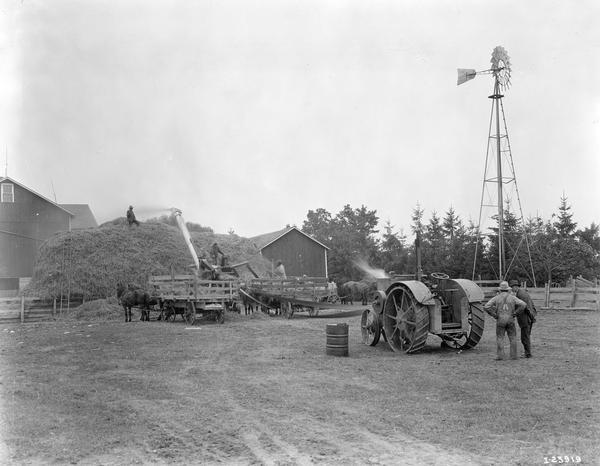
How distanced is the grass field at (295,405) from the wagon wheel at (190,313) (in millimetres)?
6203

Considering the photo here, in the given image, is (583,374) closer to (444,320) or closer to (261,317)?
(444,320)

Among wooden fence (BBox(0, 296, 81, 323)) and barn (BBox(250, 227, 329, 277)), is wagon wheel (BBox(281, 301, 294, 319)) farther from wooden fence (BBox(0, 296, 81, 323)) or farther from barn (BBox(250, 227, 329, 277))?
barn (BBox(250, 227, 329, 277))

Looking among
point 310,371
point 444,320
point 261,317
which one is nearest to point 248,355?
point 310,371

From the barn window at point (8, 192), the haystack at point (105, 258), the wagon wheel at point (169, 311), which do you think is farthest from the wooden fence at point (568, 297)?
the barn window at point (8, 192)

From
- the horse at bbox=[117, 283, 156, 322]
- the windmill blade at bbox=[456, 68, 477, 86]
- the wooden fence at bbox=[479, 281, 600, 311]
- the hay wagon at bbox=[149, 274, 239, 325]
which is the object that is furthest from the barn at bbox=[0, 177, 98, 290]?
the wooden fence at bbox=[479, 281, 600, 311]

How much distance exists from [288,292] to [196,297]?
4540 mm

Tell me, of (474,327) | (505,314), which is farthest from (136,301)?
(505,314)

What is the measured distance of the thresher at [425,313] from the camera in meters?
11.6

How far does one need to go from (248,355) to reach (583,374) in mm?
6289

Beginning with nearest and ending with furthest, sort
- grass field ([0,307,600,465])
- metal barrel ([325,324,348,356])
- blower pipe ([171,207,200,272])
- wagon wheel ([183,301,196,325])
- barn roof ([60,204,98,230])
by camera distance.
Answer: grass field ([0,307,600,465]) → metal barrel ([325,324,348,356]) → wagon wheel ([183,301,196,325]) → blower pipe ([171,207,200,272]) → barn roof ([60,204,98,230])

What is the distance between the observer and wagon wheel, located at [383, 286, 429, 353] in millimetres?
11594

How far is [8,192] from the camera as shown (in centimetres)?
3366

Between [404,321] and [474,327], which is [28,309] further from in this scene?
[474,327]

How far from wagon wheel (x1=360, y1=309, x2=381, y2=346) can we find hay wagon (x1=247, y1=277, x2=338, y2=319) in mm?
8900
